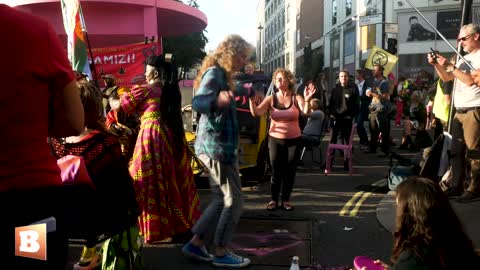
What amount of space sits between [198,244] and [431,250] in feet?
7.79

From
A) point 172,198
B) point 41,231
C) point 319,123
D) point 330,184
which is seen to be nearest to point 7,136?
point 41,231

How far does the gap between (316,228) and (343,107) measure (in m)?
4.45

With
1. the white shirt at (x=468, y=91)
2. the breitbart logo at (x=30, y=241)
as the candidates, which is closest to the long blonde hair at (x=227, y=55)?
the breitbart logo at (x=30, y=241)

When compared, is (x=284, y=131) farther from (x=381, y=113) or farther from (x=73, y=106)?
(x=381, y=113)

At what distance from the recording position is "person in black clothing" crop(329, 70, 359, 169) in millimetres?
9359

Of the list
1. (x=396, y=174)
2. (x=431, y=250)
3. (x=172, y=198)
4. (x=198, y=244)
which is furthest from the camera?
(x=396, y=174)

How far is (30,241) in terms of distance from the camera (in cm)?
168

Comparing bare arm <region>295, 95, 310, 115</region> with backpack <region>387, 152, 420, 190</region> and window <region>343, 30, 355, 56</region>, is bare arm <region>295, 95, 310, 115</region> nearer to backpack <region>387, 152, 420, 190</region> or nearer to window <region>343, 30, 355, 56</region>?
backpack <region>387, 152, 420, 190</region>

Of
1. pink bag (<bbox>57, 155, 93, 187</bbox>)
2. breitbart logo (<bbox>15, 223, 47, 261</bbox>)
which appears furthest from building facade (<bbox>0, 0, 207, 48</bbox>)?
breitbart logo (<bbox>15, 223, 47, 261</bbox>)

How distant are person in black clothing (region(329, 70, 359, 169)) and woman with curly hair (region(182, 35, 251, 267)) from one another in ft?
17.8

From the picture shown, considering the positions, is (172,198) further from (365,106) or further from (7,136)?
(365,106)

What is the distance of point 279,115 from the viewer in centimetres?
612

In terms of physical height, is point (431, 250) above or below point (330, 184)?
above

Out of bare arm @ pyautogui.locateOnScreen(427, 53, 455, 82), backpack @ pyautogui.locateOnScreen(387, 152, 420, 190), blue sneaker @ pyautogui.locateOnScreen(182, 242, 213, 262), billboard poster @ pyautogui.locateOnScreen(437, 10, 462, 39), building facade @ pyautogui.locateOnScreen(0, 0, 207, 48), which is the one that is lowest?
blue sneaker @ pyautogui.locateOnScreen(182, 242, 213, 262)
